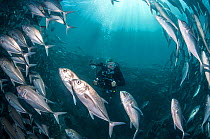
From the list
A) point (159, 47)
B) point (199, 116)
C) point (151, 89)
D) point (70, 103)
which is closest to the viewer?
point (199, 116)

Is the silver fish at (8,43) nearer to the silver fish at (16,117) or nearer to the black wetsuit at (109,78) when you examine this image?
the silver fish at (16,117)

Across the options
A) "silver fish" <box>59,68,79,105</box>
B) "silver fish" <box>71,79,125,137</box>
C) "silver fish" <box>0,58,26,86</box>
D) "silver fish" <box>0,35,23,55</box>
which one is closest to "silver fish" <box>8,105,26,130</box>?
"silver fish" <box>0,58,26,86</box>

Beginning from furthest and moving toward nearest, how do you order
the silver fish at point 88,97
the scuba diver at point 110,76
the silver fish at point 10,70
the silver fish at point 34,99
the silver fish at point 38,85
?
the scuba diver at point 110,76
the silver fish at point 38,85
the silver fish at point 10,70
the silver fish at point 34,99
the silver fish at point 88,97

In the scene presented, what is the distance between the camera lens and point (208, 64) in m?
2.70

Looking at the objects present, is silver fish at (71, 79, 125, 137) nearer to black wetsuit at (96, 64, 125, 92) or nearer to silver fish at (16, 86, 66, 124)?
silver fish at (16, 86, 66, 124)

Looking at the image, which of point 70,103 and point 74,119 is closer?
point 74,119

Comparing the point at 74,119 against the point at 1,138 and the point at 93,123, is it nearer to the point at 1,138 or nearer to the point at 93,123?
the point at 93,123

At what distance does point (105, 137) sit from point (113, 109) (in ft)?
4.48

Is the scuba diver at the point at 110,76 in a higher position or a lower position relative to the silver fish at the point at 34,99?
lower

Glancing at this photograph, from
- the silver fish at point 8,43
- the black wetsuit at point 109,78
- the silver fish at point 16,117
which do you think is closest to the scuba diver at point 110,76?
the black wetsuit at point 109,78

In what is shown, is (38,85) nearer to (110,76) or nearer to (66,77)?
(66,77)

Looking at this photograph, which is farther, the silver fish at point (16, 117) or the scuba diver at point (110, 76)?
the scuba diver at point (110, 76)

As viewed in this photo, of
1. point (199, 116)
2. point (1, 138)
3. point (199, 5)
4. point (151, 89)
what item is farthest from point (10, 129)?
point (151, 89)

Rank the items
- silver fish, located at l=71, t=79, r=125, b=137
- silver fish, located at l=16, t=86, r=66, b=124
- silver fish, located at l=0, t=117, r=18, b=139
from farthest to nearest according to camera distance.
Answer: silver fish, located at l=0, t=117, r=18, b=139, silver fish, located at l=16, t=86, r=66, b=124, silver fish, located at l=71, t=79, r=125, b=137
